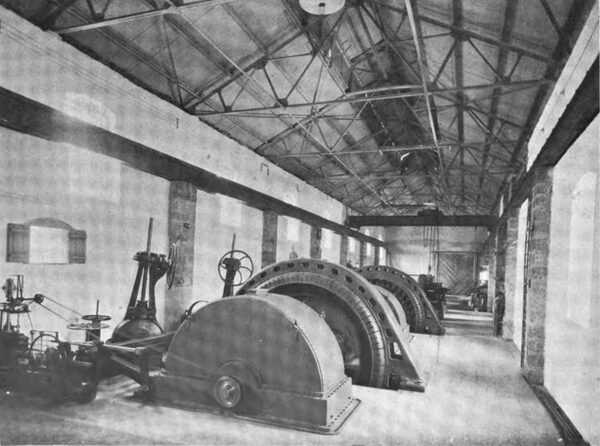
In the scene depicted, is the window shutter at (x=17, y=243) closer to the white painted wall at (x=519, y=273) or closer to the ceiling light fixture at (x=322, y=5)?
the ceiling light fixture at (x=322, y=5)

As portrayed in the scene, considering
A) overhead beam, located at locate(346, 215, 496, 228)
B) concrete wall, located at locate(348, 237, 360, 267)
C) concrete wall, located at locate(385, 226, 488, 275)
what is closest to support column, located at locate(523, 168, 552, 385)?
overhead beam, located at locate(346, 215, 496, 228)

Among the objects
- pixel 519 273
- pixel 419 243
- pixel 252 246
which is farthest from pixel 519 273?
pixel 419 243

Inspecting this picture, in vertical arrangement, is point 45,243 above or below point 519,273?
above

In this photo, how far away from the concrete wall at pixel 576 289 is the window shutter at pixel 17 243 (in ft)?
22.3

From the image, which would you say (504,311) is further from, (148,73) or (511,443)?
(148,73)

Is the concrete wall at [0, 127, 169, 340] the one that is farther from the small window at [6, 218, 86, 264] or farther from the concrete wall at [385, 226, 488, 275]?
the concrete wall at [385, 226, 488, 275]

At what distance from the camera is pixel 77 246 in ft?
24.5

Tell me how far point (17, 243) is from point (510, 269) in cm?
969

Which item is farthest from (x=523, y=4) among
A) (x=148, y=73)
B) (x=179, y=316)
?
(x=179, y=316)

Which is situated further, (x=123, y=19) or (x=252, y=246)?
(x=252, y=246)

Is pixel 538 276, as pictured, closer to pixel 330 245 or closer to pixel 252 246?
pixel 252 246

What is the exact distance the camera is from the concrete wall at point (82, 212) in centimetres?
639

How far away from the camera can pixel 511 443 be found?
12.6ft

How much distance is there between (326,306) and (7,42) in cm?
573
